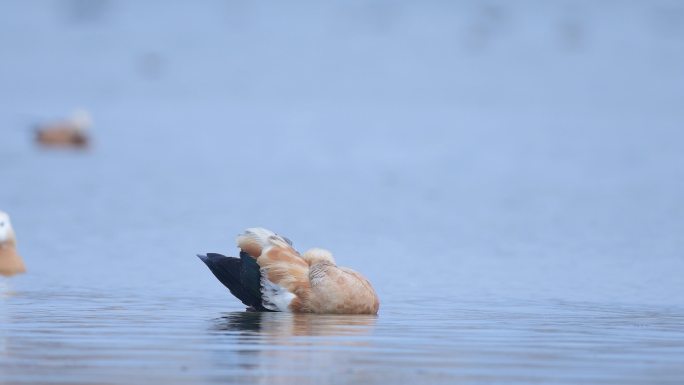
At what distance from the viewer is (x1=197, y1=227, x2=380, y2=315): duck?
11109 mm

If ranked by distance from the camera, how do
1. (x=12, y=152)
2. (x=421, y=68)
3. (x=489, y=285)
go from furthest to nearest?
(x=421, y=68)
(x=12, y=152)
(x=489, y=285)

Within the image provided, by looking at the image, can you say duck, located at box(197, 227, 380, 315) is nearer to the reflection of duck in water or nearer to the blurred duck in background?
the reflection of duck in water

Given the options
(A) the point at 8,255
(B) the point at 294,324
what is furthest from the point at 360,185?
(B) the point at 294,324

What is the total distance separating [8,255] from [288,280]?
11.7 feet

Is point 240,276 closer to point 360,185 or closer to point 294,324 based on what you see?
point 294,324

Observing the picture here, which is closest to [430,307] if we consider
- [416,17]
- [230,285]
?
[230,285]

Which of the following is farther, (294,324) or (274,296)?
(274,296)

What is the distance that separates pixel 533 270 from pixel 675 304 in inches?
104

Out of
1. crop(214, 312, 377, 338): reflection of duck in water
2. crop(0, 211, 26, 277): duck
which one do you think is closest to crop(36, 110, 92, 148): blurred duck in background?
crop(0, 211, 26, 277): duck

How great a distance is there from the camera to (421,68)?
172 feet

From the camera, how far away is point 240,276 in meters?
11.5

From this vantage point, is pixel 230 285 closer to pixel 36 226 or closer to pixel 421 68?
pixel 36 226

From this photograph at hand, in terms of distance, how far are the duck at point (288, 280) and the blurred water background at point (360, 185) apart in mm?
231

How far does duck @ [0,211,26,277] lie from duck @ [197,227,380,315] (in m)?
2.64
